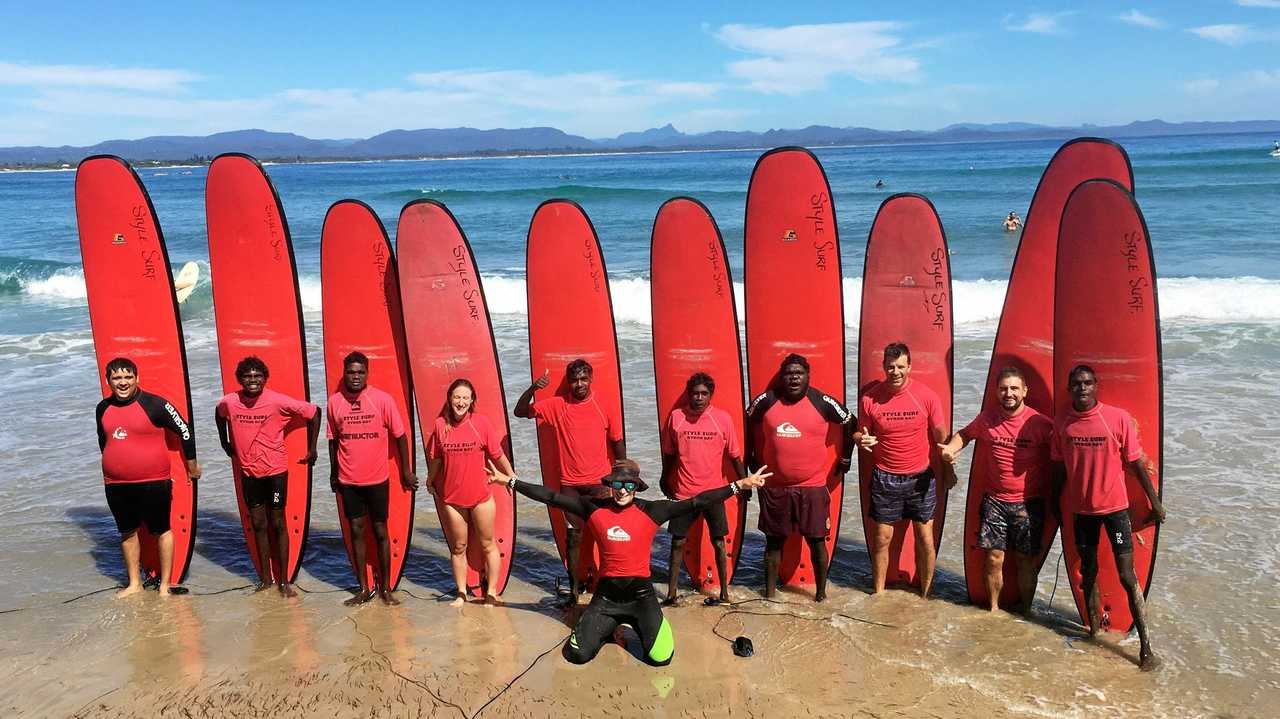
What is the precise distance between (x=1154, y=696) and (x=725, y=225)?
25752mm

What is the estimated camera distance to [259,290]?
5.85m

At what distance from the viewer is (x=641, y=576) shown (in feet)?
15.5

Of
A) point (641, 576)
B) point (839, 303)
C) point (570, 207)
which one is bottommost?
point (641, 576)

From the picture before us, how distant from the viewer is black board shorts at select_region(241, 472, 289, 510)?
538 cm

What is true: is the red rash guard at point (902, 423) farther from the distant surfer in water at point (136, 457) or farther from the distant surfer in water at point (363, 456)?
the distant surfer in water at point (136, 457)

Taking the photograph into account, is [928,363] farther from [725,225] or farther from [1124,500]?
[725,225]

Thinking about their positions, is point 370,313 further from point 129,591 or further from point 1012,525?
point 1012,525

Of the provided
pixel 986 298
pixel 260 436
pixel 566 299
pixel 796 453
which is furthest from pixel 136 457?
pixel 986 298

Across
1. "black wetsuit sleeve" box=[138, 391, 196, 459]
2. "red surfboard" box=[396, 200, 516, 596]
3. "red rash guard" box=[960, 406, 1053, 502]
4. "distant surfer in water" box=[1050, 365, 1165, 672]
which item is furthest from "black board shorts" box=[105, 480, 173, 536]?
"distant surfer in water" box=[1050, 365, 1165, 672]

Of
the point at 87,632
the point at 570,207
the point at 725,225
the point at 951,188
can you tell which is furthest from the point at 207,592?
the point at 951,188

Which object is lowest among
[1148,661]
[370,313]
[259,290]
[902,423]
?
[1148,661]

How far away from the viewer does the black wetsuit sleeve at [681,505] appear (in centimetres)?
478

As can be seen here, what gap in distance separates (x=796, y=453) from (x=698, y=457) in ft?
1.82

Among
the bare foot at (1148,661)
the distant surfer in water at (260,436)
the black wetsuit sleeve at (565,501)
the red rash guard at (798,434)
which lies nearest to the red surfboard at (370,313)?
the distant surfer in water at (260,436)
